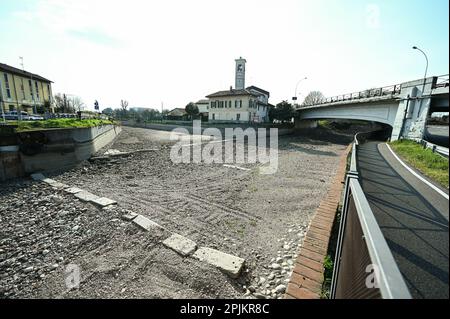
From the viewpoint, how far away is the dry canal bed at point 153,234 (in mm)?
3244

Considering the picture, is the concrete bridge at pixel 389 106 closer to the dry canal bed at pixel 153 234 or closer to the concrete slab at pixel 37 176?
the dry canal bed at pixel 153 234

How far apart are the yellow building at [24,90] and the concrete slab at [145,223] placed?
40194 mm

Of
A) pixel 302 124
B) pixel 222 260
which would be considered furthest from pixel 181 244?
pixel 302 124

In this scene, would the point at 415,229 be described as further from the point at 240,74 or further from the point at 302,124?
the point at 240,74

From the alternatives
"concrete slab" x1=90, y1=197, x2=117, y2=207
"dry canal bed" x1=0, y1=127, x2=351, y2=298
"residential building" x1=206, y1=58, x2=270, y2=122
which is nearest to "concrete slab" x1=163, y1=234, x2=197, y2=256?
"dry canal bed" x1=0, y1=127, x2=351, y2=298

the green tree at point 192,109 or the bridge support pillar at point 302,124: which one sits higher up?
the green tree at point 192,109

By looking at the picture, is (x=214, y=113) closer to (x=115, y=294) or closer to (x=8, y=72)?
(x=8, y=72)

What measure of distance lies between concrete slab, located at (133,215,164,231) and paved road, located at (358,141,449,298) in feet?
14.5

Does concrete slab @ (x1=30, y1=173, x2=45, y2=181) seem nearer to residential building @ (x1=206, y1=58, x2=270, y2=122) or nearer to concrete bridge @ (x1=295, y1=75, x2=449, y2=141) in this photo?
concrete bridge @ (x1=295, y1=75, x2=449, y2=141)

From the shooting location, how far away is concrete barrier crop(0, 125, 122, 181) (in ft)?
30.8

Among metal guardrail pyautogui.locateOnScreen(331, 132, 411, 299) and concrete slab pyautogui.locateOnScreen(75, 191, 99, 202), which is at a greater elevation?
metal guardrail pyautogui.locateOnScreen(331, 132, 411, 299)

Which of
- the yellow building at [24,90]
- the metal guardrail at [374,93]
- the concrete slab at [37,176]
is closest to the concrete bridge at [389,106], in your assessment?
the metal guardrail at [374,93]

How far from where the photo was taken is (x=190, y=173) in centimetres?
982
